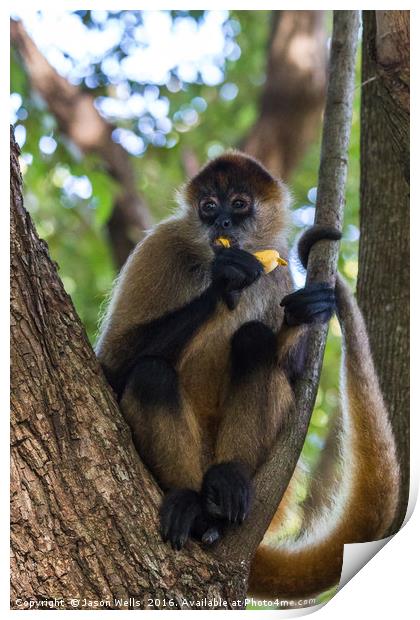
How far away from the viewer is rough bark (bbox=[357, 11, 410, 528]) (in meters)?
3.81

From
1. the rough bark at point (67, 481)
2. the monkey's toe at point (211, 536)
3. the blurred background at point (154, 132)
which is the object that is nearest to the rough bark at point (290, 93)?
the blurred background at point (154, 132)

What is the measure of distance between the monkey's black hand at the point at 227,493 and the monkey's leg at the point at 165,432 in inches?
1.8

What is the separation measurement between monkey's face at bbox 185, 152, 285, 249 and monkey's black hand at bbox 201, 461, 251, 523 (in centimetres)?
111

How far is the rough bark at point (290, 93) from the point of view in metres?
5.05

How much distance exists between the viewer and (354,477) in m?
3.66

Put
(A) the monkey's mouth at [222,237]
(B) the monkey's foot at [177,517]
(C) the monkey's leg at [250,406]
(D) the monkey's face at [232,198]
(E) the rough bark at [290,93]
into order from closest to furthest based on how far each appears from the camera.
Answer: (B) the monkey's foot at [177,517]
(C) the monkey's leg at [250,406]
(A) the monkey's mouth at [222,237]
(D) the monkey's face at [232,198]
(E) the rough bark at [290,93]

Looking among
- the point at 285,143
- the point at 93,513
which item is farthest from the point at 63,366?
the point at 285,143

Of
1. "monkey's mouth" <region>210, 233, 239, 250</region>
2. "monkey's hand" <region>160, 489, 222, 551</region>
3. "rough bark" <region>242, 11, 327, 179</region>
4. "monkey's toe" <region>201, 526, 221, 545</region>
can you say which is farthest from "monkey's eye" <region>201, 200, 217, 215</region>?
"monkey's toe" <region>201, 526, 221, 545</region>

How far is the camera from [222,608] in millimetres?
3014

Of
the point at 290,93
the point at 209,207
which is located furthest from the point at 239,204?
the point at 290,93

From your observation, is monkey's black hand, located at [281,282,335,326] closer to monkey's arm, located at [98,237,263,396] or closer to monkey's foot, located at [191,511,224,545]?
monkey's arm, located at [98,237,263,396]

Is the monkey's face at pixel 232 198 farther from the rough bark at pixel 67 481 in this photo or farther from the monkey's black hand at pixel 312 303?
the rough bark at pixel 67 481
